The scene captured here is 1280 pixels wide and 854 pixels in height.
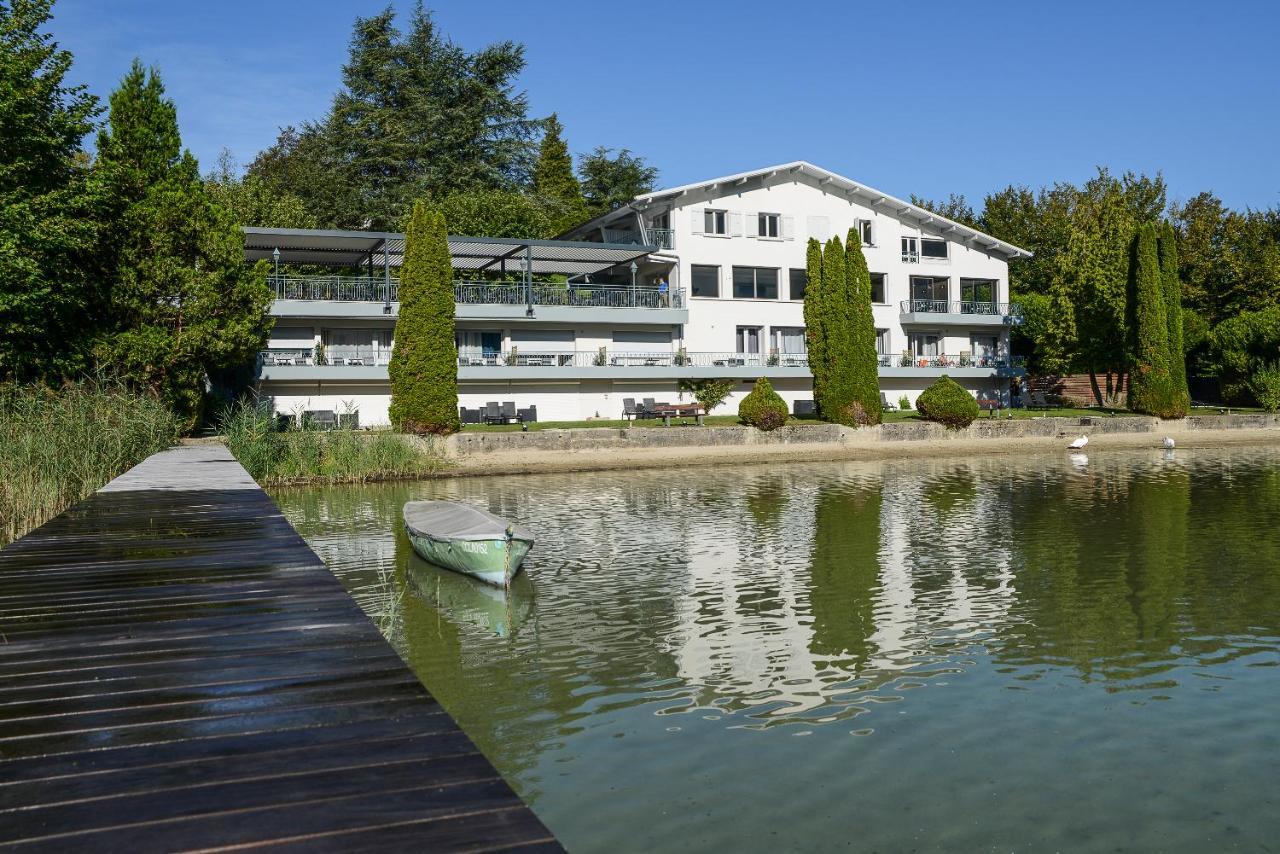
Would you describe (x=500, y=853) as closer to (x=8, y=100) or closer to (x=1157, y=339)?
(x=8, y=100)

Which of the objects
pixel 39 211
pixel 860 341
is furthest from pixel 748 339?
pixel 39 211

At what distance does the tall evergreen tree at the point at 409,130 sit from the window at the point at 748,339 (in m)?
19.9

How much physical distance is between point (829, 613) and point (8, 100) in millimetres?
26986

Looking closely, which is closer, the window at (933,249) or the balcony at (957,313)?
the balcony at (957,313)

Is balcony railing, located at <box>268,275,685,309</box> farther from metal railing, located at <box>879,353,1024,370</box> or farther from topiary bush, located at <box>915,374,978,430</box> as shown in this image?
topiary bush, located at <box>915,374,978,430</box>

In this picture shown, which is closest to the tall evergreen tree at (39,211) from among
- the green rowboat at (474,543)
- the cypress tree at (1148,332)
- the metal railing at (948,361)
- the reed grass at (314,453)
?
the reed grass at (314,453)

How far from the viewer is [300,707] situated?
468 centimetres

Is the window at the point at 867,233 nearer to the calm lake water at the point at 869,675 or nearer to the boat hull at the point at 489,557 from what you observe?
the calm lake water at the point at 869,675

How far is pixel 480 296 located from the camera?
46688 mm

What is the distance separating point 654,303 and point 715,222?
5810 millimetres

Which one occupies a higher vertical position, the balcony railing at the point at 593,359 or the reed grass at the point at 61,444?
the balcony railing at the point at 593,359

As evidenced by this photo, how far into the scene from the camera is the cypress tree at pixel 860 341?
44031mm

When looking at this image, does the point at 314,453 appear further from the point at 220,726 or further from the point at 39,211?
the point at 220,726

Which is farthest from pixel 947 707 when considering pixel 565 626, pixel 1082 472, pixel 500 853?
pixel 1082 472
